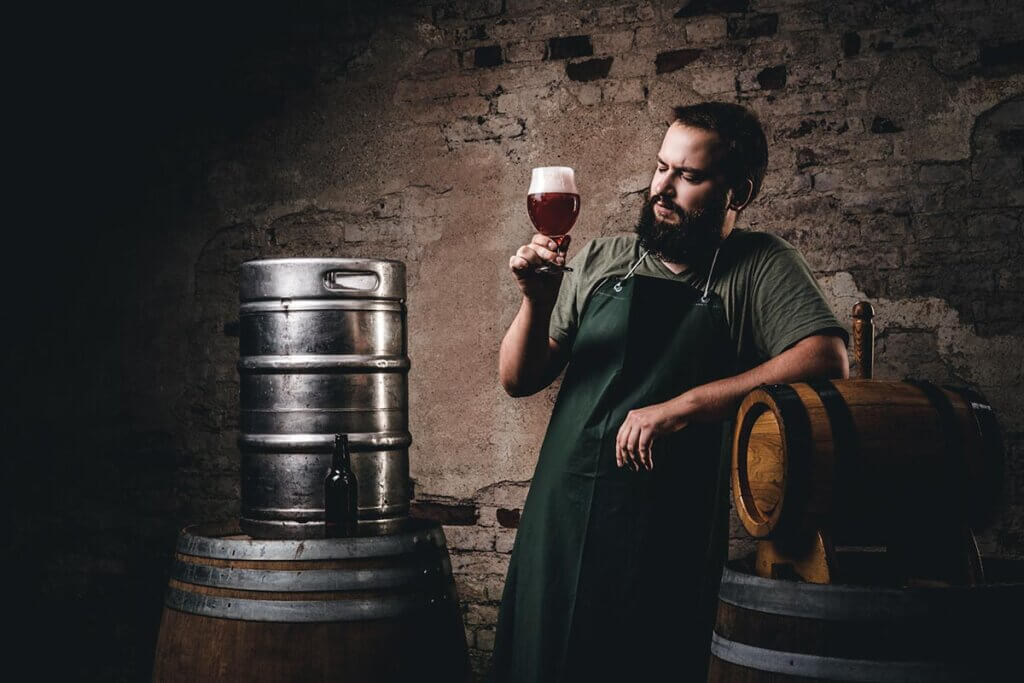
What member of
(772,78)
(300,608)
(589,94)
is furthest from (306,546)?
(772,78)

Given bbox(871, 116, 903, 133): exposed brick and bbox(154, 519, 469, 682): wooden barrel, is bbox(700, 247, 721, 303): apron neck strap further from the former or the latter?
bbox(154, 519, 469, 682): wooden barrel

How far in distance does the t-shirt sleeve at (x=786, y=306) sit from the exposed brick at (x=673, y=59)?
90 centimetres

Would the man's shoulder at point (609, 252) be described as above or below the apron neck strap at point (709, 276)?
above

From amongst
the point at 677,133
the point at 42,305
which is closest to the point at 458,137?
the point at 677,133

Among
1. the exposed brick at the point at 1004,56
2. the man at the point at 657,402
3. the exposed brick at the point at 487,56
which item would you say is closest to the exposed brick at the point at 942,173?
the exposed brick at the point at 1004,56

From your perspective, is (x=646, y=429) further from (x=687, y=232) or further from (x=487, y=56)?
(x=487, y=56)

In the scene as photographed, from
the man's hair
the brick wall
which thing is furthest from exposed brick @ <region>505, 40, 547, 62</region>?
the man's hair

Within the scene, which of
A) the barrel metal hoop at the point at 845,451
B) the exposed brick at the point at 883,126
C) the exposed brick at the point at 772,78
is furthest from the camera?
the exposed brick at the point at 772,78

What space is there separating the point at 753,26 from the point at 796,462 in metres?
1.64

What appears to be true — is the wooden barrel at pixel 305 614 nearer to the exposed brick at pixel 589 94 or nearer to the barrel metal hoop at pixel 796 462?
the barrel metal hoop at pixel 796 462

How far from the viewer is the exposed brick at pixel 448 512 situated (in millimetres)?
3381

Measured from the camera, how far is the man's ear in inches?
102

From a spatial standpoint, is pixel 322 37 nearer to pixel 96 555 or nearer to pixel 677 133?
pixel 677 133

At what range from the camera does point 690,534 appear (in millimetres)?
2395
